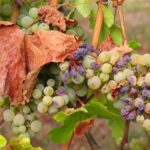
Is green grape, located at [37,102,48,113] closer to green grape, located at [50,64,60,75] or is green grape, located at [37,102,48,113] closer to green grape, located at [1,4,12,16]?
green grape, located at [50,64,60,75]

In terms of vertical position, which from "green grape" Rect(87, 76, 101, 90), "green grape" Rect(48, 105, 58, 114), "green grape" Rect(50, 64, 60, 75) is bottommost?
"green grape" Rect(48, 105, 58, 114)

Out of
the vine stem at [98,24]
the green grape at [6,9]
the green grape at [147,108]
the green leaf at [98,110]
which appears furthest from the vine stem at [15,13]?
the green grape at [147,108]

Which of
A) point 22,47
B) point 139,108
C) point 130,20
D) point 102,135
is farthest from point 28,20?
point 130,20

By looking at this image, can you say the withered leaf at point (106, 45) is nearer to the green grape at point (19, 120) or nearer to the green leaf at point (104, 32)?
the green leaf at point (104, 32)

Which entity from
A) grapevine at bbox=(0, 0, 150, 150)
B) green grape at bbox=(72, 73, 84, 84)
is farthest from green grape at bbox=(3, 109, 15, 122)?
green grape at bbox=(72, 73, 84, 84)

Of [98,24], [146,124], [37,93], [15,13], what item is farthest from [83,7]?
[146,124]

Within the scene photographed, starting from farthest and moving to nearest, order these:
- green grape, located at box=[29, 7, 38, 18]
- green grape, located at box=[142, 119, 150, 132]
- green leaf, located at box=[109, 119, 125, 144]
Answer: green leaf, located at box=[109, 119, 125, 144]
green grape, located at box=[29, 7, 38, 18]
green grape, located at box=[142, 119, 150, 132]

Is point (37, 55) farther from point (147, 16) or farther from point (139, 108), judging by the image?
point (147, 16)
